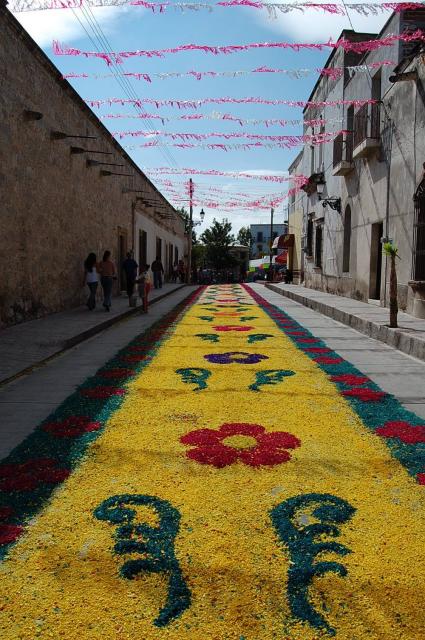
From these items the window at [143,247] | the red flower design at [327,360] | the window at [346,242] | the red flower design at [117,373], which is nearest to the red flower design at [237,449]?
the red flower design at [117,373]

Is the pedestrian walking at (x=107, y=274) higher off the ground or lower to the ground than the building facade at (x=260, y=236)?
lower

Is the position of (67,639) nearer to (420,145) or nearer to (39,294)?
(39,294)

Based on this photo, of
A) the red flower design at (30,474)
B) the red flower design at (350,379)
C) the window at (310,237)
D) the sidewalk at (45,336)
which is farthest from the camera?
the window at (310,237)

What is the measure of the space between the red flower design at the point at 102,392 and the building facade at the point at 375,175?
691 centimetres

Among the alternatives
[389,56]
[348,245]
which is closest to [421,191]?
[389,56]

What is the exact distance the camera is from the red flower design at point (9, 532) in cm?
239

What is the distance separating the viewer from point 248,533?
8.15 ft

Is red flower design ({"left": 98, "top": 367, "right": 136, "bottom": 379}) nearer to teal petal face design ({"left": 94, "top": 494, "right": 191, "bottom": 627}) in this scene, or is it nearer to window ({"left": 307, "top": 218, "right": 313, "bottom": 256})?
teal petal face design ({"left": 94, "top": 494, "right": 191, "bottom": 627})

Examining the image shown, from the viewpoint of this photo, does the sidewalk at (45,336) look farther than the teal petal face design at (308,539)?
Yes

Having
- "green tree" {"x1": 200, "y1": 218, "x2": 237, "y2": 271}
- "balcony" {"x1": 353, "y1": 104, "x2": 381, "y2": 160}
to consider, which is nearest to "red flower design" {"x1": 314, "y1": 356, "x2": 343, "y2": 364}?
"balcony" {"x1": 353, "y1": 104, "x2": 381, "y2": 160}

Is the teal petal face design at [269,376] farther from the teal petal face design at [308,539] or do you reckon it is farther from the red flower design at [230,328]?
the red flower design at [230,328]

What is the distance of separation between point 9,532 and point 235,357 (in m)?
4.77

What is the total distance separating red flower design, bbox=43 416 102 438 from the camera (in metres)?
3.84

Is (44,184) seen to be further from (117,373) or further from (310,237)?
(310,237)
